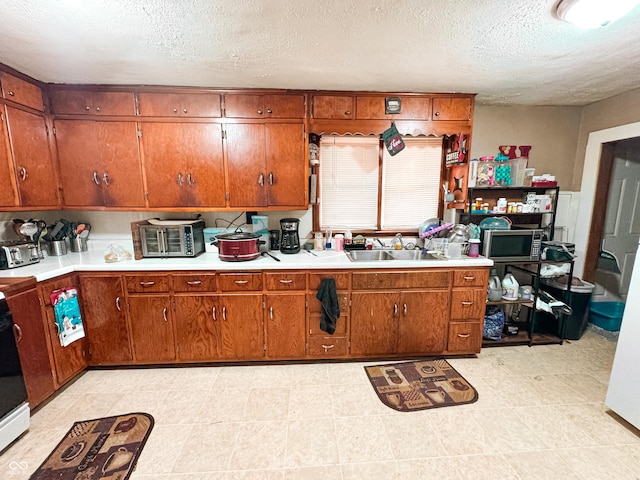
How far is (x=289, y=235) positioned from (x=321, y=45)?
4.92 feet

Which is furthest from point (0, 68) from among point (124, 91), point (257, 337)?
point (257, 337)

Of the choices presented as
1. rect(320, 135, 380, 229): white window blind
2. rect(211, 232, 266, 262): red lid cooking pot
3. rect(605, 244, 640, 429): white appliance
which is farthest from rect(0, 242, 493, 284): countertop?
rect(605, 244, 640, 429): white appliance

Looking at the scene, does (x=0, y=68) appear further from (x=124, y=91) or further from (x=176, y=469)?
(x=176, y=469)

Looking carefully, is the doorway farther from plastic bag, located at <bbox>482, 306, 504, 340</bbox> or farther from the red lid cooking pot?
the red lid cooking pot

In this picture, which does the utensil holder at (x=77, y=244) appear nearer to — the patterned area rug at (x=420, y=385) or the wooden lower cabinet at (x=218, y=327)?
the wooden lower cabinet at (x=218, y=327)

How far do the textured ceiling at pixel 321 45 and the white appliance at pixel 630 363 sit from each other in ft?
4.79

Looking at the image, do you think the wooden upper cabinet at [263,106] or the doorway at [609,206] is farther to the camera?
the doorway at [609,206]

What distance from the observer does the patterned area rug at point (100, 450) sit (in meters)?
1.51

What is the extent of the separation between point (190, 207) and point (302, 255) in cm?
112

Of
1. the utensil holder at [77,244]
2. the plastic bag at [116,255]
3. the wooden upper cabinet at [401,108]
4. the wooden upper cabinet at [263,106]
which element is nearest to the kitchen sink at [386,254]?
the wooden upper cabinet at [401,108]

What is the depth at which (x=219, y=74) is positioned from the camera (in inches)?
85.0

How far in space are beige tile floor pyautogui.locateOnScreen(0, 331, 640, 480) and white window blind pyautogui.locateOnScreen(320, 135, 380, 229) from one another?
1.47 metres

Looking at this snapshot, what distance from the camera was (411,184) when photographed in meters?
3.01

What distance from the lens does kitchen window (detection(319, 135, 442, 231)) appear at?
291 centimetres
